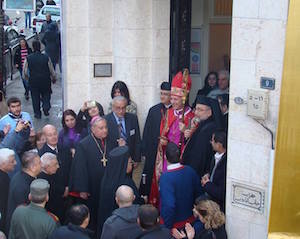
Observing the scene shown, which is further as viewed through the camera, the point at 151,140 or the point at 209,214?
the point at 151,140

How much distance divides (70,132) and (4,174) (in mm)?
1935

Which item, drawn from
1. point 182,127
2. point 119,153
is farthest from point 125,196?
point 182,127

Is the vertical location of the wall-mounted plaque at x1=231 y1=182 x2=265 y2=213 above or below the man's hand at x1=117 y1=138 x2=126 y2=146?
below

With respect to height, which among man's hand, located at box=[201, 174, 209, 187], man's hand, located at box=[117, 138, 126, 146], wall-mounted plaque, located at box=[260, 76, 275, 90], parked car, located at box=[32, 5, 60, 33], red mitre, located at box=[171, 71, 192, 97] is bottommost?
man's hand, located at box=[201, 174, 209, 187]

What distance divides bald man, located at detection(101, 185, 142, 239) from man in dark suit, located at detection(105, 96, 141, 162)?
7.37 ft

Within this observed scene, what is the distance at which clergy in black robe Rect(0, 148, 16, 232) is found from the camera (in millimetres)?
7125

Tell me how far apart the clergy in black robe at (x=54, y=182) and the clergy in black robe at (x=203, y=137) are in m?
1.72

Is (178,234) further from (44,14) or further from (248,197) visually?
(44,14)

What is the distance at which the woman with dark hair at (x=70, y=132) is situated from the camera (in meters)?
8.86

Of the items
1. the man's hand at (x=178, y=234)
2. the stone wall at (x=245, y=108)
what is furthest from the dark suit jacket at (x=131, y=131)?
the stone wall at (x=245, y=108)

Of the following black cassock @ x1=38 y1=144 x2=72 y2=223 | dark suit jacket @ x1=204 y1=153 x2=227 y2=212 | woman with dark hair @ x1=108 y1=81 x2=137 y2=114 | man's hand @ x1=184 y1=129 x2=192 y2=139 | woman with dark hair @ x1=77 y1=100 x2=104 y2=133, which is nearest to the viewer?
dark suit jacket @ x1=204 y1=153 x2=227 y2=212

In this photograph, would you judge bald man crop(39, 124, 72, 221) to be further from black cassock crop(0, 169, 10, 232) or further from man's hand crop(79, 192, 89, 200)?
black cassock crop(0, 169, 10, 232)

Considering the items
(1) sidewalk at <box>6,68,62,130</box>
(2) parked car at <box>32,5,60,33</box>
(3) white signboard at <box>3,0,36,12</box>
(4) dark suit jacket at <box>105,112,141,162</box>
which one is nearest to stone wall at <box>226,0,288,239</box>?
(4) dark suit jacket at <box>105,112,141,162</box>

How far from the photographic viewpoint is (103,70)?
34.1ft
